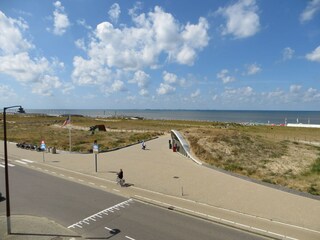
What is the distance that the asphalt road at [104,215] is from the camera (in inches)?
569

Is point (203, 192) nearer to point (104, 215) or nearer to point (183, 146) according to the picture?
point (104, 215)

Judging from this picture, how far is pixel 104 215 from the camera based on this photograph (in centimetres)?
1683

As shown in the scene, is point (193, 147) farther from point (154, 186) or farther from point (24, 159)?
point (24, 159)

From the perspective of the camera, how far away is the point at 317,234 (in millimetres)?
14398

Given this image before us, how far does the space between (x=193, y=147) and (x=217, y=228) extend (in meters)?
23.8

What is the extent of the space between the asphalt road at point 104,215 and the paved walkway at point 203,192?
1213 mm

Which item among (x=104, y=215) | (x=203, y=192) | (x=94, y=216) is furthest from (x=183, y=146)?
(x=94, y=216)

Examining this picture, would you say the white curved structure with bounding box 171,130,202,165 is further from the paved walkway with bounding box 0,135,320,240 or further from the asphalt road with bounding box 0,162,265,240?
the asphalt road with bounding box 0,162,265,240

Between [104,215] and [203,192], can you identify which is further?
[203,192]

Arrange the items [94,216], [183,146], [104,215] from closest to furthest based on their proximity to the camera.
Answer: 1. [94,216]
2. [104,215]
3. [183,146]

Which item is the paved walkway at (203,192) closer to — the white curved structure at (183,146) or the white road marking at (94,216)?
the white curved structure at (183,146)

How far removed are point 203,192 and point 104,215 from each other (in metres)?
8.12

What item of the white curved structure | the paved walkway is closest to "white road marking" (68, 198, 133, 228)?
the paved walkway

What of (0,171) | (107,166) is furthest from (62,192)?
(0,171)
